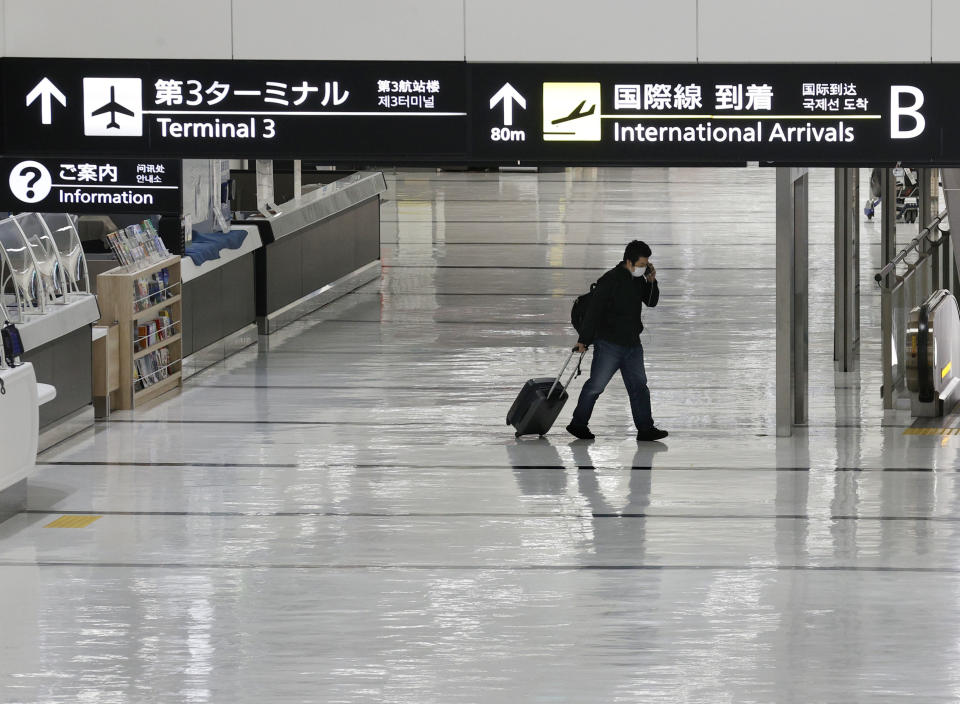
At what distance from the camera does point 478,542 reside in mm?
9602

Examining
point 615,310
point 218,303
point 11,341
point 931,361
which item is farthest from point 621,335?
point 218,303

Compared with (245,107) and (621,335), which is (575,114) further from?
(621,335)

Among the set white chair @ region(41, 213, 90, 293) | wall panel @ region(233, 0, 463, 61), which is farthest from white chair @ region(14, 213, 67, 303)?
wall panel @ region(233, 0, 463, 61)

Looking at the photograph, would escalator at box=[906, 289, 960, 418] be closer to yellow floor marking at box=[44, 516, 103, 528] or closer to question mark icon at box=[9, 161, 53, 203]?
yellow floor marking at box=[44, 516, 103, 528]

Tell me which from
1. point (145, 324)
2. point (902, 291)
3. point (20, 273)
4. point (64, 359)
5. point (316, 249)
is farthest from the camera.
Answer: point (316, 249)

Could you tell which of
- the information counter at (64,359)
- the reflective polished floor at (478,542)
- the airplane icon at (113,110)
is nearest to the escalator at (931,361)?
the reflective polished floor at (478,542)

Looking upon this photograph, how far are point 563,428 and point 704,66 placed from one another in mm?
4509

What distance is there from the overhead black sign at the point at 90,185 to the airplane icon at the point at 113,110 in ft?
0.94

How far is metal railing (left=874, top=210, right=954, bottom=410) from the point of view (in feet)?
45.5

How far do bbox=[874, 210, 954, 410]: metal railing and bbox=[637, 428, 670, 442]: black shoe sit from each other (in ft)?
7.34

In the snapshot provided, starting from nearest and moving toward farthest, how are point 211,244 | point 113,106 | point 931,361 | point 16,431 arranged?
1. point 113,106
2. point 16,431
3. point 931,361
4. point 211,244

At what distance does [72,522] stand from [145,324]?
403 cm

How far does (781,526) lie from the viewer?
9945 mm

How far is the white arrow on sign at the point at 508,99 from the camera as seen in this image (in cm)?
896
